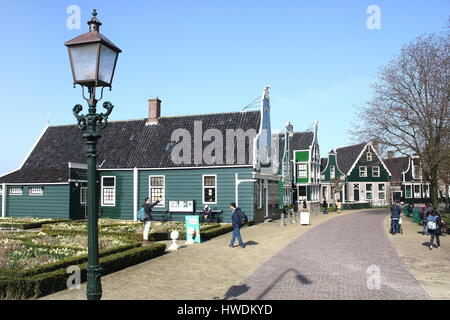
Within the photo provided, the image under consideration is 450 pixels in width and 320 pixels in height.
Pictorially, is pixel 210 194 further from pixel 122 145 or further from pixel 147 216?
pixel 147 216

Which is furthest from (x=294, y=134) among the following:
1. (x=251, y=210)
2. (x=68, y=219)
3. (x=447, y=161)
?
(x=68, y=219)

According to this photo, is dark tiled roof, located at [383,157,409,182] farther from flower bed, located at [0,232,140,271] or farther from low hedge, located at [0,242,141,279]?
low hedge, located at [0,242,141,279]

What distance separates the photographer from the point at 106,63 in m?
5.30

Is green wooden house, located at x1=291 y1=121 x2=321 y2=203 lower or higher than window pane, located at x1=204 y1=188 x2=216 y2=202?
higher

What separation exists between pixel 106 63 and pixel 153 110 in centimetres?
2527

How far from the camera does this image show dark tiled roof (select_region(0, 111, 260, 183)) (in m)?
27.1

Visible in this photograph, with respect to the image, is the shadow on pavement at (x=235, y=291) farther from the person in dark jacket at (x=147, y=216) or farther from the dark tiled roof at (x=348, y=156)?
the dark tiled roof at (x=348, y=156)

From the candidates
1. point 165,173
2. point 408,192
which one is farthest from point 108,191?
point 408,192

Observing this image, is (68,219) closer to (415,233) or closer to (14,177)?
(14,177)

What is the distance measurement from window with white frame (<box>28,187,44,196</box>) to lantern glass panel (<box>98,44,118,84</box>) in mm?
24746

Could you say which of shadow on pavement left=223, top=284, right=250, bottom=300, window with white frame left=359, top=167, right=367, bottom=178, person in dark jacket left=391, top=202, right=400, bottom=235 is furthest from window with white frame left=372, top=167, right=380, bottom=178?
shadow on pavement left=223, top=284, right=250, bottom=300

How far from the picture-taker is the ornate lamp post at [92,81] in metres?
4.91

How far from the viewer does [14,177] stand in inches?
1122

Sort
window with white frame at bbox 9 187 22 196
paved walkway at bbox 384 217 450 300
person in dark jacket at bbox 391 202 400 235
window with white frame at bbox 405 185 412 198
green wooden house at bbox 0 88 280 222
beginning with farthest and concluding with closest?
1. window with white frame at bbox 405 185 412 198
2. window with white frame at bbox 9 187 22 196
3. green wooden house at bbox 0 88 280 222
4. person in dark jacket at bbox 391 202 400 235
5. paved walkway at bbox 384 217 450 300
